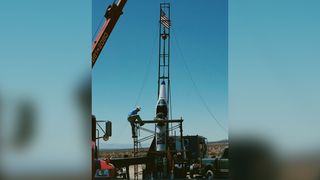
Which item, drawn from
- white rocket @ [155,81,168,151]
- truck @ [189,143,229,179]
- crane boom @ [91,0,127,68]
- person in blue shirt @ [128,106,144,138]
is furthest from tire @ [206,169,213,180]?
crane boom @ [91,0,127,68]

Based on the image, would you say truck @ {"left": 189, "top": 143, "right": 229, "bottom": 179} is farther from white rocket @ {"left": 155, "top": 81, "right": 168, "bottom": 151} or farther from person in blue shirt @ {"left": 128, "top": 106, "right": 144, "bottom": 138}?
person in blue shirt @ {"left": 128, "top": 106, "right": 144, "bottom": 138}

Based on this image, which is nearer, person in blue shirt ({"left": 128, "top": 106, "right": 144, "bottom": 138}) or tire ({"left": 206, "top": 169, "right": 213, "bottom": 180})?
person in blue shirt ({"left": 128, "top": 106, "right": 144, "bottom": 138})

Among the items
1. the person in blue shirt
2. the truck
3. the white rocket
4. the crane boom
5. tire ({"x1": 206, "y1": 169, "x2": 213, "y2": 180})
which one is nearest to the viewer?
the crane boom

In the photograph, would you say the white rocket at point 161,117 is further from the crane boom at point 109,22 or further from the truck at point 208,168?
the crane boom at point 109,22

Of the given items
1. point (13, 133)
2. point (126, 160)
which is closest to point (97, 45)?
point (126, 160)

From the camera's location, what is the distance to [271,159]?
1.54 m

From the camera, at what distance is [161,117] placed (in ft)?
39.1

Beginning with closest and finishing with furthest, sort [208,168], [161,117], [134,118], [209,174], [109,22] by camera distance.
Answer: [109,22], [134,118], [161,117], [209,174], [208,168]

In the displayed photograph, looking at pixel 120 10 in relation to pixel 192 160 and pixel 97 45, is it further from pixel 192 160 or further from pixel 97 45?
pixel 192 160

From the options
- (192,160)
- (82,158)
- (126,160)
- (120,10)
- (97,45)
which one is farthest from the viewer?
(192,160)

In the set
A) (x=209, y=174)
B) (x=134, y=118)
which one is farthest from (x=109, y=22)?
(x=209, y=174)

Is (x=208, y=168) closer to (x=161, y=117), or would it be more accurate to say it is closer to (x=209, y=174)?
(x=209, y=174)

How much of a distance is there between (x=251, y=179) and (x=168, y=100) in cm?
1075

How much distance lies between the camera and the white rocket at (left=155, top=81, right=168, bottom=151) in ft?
38.1
